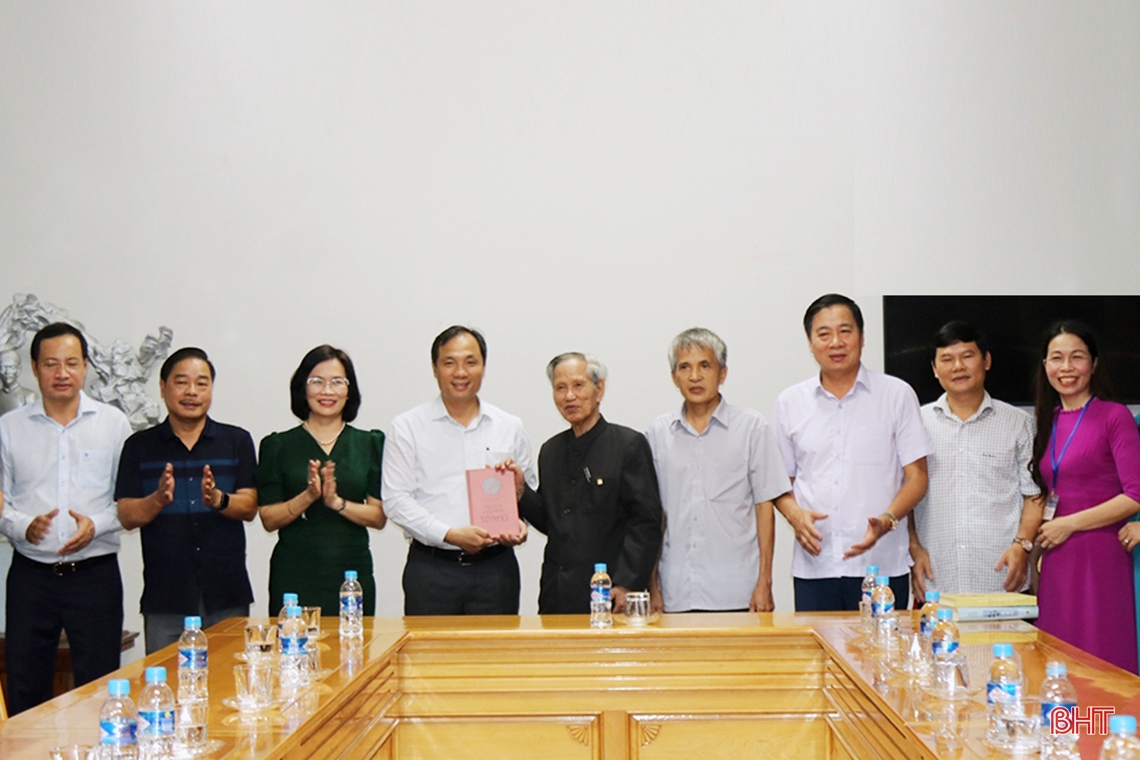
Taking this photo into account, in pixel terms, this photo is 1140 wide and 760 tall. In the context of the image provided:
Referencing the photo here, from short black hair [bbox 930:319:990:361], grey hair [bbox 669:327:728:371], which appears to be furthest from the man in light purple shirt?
grey hair [bbox 669:327:728:371]

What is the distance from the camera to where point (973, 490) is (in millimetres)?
3557

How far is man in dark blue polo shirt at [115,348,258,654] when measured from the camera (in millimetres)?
3420

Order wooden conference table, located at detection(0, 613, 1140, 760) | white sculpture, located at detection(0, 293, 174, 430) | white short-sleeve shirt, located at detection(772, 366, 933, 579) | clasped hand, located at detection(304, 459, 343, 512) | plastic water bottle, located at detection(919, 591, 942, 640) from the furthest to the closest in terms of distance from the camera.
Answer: white sculpture, located at detection(0, 293, 174, 430) < white short-sleeve shirt, located at detection(772, 366, 933, 579) < clasped hand, located at detection(304, 459, 343, 512) < wooden conference table, located at detection(0, 613, 1140, 760) < plastic water bottle, located at detection(919, 591, 942, 640)

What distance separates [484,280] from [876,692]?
3150 millimetres

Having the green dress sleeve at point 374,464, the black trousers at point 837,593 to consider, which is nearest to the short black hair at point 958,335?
the black trousers at point 837,593

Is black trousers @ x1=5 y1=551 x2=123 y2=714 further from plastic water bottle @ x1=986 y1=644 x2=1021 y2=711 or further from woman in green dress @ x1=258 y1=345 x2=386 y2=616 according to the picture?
plastic water bottle @ x1=986 y1=644 x2=1021 y2=711

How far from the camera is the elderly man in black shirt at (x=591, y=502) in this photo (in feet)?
11.0

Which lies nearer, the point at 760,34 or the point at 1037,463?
the point at 1037,463

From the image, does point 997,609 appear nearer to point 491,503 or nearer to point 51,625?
point 491,503

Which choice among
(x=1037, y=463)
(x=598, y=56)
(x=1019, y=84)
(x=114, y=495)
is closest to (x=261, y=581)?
(x=114, y=495)

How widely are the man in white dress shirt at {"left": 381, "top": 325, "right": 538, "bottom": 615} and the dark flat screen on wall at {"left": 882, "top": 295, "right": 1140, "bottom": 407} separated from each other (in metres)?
2.11

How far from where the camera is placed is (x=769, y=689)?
278 centimetres

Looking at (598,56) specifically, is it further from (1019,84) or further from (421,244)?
(1019,84)

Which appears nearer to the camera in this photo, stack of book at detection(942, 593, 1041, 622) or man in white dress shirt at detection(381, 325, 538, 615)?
stack of book at detection(942, 593, 1041, 622)
